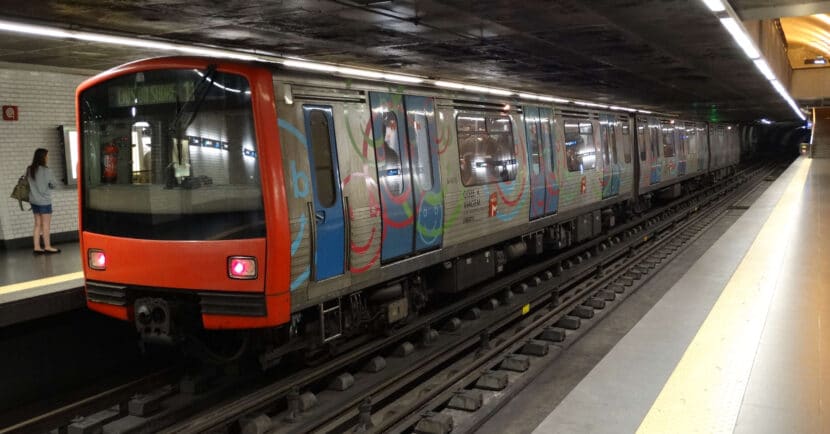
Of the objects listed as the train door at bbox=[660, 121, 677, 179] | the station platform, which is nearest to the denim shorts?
the station platform

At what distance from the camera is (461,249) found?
25.7 ft

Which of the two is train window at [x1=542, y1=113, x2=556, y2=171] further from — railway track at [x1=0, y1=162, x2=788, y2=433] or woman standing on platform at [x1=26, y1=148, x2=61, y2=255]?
woman standing on platform at [x1=26, y1=148, x2=61, y2=255]

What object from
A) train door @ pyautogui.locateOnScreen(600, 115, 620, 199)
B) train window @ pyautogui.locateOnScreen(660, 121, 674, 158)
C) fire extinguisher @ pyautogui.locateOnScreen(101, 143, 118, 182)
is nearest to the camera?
fire extinguisher @ pyautogui.locateOnScreen(101, 143, 118, 182)

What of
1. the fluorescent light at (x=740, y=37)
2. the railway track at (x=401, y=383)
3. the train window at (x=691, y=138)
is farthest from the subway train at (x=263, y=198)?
the train window at (x=691, y=138)

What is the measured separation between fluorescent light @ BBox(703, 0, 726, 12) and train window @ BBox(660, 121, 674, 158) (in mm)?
11046

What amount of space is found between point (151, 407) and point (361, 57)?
7524 mm

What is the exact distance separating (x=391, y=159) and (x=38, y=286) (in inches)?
147

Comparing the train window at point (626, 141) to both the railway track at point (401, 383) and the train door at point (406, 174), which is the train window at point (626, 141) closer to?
the railway track at point (401, 383)

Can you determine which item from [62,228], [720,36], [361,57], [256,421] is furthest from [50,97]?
[720,36]

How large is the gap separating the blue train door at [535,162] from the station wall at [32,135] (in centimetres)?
729

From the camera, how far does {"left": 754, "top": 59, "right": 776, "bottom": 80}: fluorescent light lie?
1352 centimetres

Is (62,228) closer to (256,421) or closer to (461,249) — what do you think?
(461,249)

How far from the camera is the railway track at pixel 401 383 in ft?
16.6

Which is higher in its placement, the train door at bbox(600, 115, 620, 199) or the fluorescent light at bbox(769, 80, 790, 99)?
the fluorescent light at bbox(769, 80, 790, 99)
